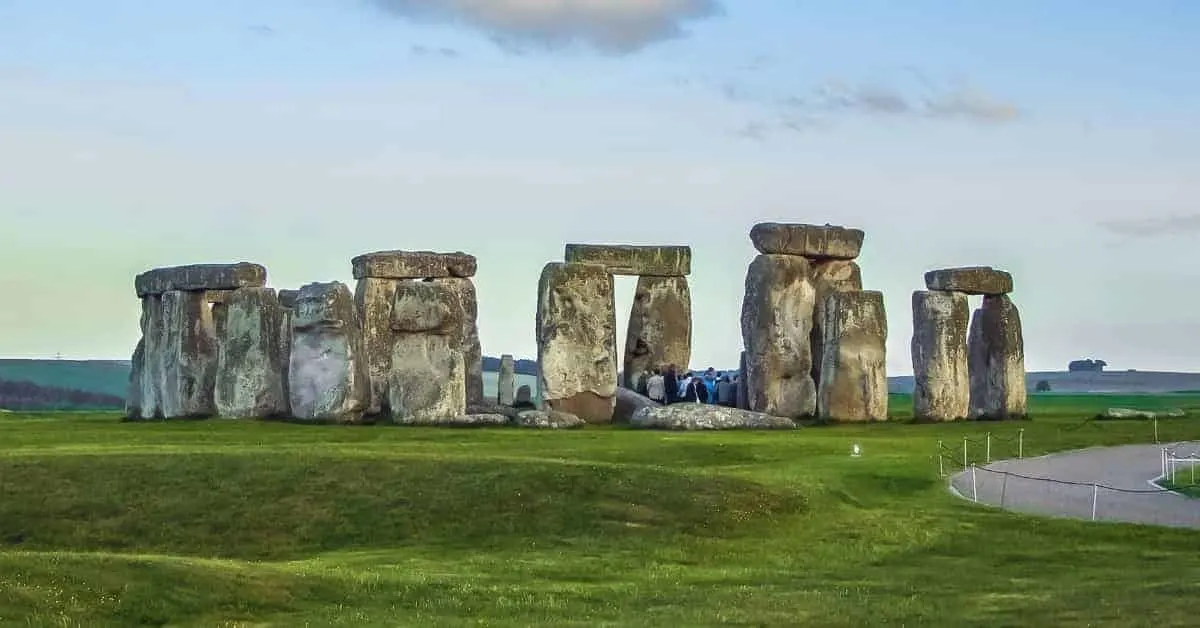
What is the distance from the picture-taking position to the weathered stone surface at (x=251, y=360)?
52344mm

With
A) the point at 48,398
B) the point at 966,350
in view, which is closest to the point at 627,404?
the point at 966,350

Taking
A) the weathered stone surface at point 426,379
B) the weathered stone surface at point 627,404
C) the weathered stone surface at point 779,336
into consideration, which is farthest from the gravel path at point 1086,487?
the weathered stone surface at point 426,379

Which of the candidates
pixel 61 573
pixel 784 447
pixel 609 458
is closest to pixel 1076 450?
pixel 784 447

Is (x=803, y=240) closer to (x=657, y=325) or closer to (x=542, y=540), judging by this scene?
(x=657, y=325)

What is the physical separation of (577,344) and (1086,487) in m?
20.8

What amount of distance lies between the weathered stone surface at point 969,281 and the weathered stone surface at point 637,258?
905cm

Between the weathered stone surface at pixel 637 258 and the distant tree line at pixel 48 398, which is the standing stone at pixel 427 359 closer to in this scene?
the weathered stone surface at pixel 637 258

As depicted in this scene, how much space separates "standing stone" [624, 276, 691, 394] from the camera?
60812mm

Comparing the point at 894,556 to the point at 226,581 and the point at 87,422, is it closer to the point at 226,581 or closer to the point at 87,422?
the point at 226,581

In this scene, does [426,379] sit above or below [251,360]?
below

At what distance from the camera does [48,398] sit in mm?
93000

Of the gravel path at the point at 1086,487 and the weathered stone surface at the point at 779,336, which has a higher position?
the weathered stone surface at the point at 779,336

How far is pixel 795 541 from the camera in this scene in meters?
29.5

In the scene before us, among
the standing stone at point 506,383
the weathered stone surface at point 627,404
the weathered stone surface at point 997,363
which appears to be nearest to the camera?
the weathered stone surface at point 627,404
